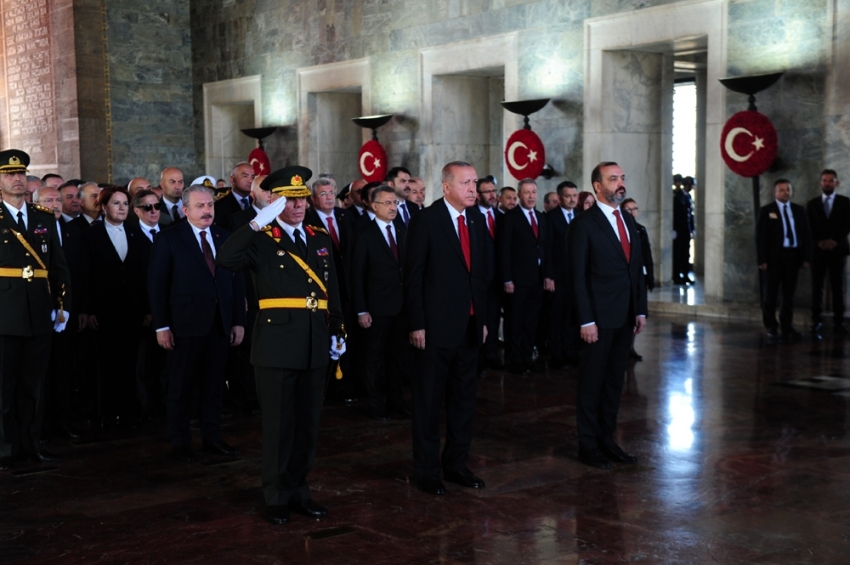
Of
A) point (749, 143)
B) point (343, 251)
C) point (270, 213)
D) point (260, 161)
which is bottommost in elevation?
point (343, 251)

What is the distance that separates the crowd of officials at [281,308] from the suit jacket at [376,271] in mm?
15

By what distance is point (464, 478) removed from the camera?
16.7ft

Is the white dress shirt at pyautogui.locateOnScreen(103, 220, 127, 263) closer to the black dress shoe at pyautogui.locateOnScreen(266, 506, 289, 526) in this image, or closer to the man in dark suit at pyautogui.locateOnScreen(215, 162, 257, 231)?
the man in dark suit at pyautogui.locateOnScreen(215, 162, 257, 231)

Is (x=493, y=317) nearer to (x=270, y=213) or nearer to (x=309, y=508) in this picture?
(x=309, y=508)

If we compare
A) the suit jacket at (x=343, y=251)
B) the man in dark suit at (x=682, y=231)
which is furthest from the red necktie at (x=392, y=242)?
the man in dark suit at (x=682, y=231)

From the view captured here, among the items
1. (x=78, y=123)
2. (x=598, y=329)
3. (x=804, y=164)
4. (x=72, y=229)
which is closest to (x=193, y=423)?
(x=72, y=229)

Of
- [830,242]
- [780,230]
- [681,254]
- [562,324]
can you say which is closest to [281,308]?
[562,324]

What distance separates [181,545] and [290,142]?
1448 centimetres

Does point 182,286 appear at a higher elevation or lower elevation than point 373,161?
lower

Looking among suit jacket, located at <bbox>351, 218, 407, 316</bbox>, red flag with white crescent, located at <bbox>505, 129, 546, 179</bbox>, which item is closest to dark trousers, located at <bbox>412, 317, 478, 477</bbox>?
suit jacket, located at <bbox>351, 218, 407, 316</bbox>

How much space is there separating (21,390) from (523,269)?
440 cm

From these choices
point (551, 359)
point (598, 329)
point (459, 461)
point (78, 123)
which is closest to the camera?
point (459, 461)

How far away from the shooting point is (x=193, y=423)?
673 cm

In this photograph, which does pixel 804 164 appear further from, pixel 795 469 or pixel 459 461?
pixel 459 461
